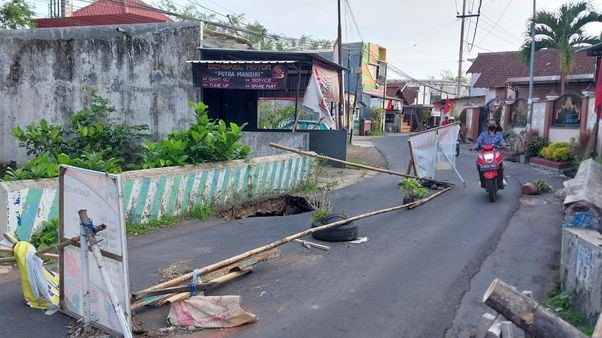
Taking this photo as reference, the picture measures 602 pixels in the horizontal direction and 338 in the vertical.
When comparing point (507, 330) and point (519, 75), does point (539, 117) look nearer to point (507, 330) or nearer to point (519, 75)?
point (507, 330)

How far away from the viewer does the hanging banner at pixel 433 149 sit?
512 inches

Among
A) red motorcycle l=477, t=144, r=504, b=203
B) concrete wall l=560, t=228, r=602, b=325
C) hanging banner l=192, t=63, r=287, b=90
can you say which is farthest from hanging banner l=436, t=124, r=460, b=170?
concrete wall l=560, t=228, r=602, b=325

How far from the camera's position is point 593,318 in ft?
15.6

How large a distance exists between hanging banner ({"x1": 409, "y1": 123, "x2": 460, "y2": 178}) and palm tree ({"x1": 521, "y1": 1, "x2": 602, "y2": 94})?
14.7 metres

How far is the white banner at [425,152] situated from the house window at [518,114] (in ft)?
42.4

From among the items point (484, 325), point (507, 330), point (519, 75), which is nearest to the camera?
point (507, 330)

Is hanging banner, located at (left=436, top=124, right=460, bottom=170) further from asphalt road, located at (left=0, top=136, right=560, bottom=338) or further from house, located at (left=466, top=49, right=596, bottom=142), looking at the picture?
house, located at (left=466, top=49, right=596, bottom=142)

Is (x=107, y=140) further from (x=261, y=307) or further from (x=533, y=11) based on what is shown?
(x=533, y=11)

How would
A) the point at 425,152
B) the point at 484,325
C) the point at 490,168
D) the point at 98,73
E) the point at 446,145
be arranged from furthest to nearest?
the point at 98,73 < the point at 446,145 < the point at 425,152 < the point at 490,168 < the point at 484,325

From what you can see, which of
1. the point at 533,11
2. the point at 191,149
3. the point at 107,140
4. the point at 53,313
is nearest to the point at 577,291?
the point at 53,313

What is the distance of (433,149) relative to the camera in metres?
13.3

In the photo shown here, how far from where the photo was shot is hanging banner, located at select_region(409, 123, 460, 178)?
42.7 ft

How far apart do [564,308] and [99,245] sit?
4266 millimetres

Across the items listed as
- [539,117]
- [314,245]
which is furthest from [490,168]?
[539,117]
